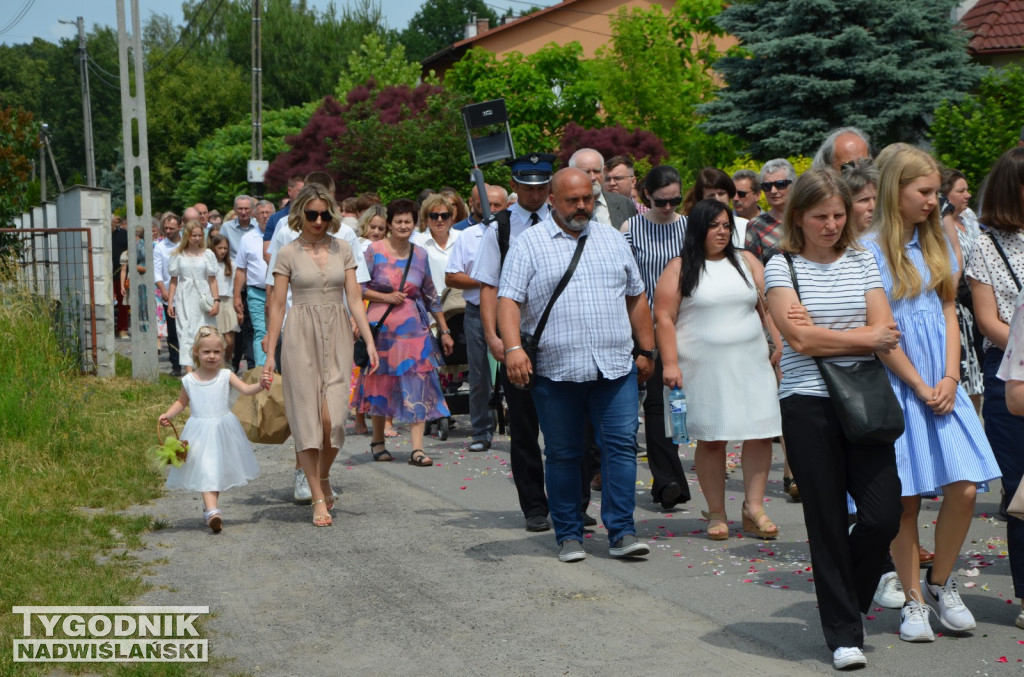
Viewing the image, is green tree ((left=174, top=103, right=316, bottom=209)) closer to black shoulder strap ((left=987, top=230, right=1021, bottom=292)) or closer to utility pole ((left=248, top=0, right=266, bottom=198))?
utility pole ((left=248, top=0, right=266, bottom=198))

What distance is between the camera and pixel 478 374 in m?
11.3

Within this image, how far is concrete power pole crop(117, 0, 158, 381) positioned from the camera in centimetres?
1658

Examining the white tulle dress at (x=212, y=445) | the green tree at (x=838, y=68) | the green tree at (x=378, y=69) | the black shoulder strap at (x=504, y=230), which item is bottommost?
the white tulle dress at (x=212, y=445)

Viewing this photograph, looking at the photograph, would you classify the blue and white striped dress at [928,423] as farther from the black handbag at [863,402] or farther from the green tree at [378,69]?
the green tree at [378,69]

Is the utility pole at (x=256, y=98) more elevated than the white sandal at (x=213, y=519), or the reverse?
the utility pole at (x=256, y=98)

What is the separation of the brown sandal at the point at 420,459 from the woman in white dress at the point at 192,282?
574 centimetres

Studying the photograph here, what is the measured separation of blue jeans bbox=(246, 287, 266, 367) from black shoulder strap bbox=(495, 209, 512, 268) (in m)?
5.97

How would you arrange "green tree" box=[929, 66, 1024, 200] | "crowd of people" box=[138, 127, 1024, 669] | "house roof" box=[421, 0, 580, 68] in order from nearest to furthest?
"crowd of people" box=[138, 127, 1024, 669] < "green tree" box=[929, 66, 1024, 200] < "house roof" box=[421, 0, 580, 68]

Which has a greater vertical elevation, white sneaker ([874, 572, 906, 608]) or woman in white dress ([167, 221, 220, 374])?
woman in white dress ([167, 221, 220, 374])

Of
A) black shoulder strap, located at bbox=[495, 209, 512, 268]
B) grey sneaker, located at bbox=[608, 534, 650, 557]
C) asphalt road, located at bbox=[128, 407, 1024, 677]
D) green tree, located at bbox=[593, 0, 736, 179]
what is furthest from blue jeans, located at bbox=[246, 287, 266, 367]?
green tree, located at bbox=[593, 0, 736, 179]

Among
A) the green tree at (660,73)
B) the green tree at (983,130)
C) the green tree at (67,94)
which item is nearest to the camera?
the green tree at (983,130)

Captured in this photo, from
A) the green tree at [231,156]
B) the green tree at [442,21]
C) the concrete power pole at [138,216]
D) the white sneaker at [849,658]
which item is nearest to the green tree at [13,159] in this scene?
the concrete power pole at [138,216]

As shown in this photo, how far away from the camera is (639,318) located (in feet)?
24.4

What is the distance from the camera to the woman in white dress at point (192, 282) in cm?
1547
